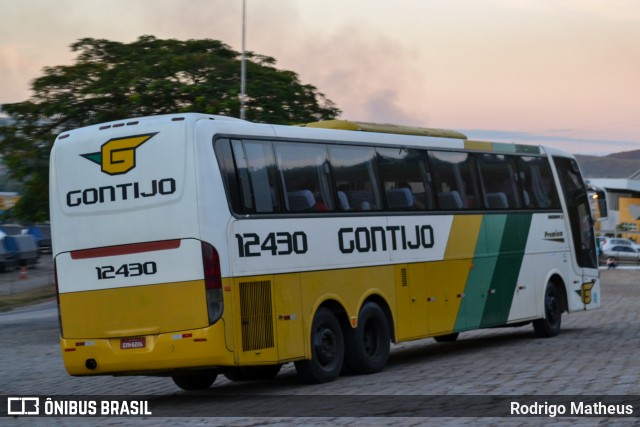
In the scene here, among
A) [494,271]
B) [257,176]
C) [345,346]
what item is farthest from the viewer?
[494,271]

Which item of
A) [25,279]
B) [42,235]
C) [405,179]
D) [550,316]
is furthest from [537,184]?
[42,235]

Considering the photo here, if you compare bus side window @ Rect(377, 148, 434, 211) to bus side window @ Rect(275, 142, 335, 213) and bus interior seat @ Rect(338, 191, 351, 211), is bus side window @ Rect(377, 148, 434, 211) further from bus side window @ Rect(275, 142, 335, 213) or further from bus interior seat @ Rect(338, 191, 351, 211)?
bus side window @ Rect(275, 142, 335, 213)

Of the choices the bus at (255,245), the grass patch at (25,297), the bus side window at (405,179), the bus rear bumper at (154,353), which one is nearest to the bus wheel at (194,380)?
the bus at (255,245)

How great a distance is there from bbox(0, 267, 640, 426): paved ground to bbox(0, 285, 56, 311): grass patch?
21098 millimetres

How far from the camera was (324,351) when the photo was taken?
15102 mm

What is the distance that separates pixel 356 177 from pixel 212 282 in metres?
3.89

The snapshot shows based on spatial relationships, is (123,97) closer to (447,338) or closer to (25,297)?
(447,338)

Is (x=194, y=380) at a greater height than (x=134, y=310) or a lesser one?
lesser

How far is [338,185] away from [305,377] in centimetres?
271

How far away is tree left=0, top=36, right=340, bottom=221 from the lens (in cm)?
3178

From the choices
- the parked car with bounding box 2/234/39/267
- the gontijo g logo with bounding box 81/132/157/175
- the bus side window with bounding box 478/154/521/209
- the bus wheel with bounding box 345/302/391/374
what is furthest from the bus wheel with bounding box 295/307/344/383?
the parked car with bounding box 2/234/39/267

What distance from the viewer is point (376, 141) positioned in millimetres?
17141

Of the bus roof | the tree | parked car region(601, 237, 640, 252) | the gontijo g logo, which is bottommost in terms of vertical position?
parked car region(601, 237, 640, 252)

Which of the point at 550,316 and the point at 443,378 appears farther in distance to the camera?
the point at 550,316
